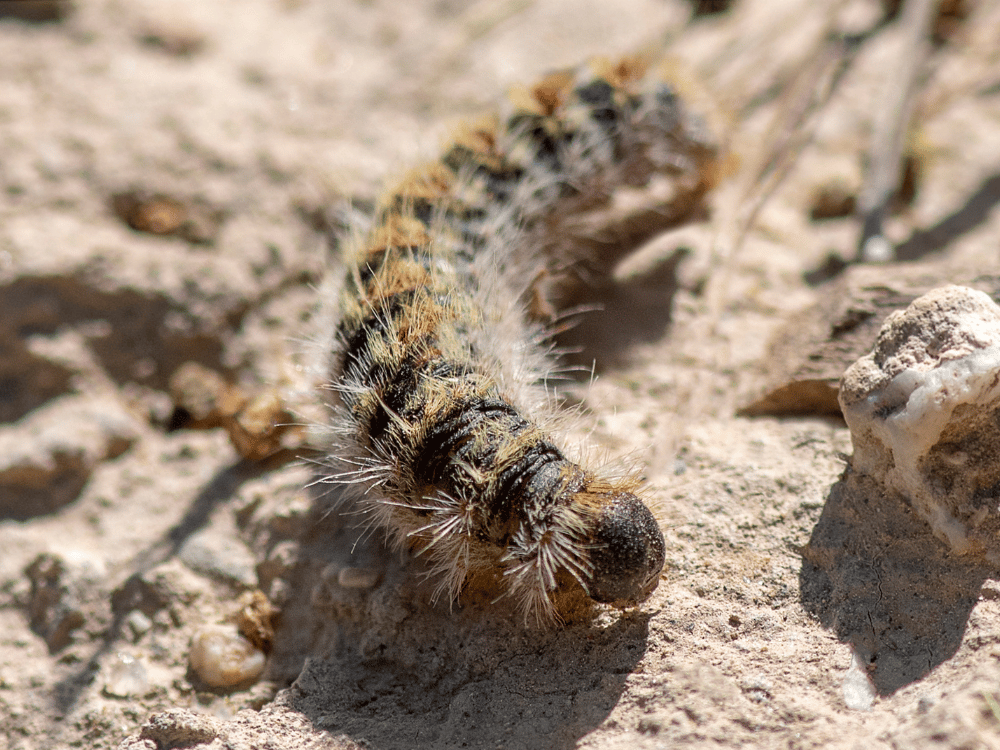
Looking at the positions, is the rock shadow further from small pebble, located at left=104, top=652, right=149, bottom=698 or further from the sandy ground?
small pebble, located at left=104, top=652, right=149, bottom=698

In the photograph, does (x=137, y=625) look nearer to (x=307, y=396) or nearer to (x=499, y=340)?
(x=307, y=396)

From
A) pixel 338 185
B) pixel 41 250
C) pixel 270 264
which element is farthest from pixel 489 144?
pixel 41 250

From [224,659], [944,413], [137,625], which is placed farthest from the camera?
[137,625]

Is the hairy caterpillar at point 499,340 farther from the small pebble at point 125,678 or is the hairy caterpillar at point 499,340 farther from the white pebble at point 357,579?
the small pebble at point 125,678

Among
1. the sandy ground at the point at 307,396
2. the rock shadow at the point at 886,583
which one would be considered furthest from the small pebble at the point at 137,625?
the rock shadow at the point at 886,583

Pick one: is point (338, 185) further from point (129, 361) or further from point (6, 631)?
point (6, 631)

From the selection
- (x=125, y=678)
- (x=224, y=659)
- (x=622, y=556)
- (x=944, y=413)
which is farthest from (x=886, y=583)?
(x=125, y=678)
